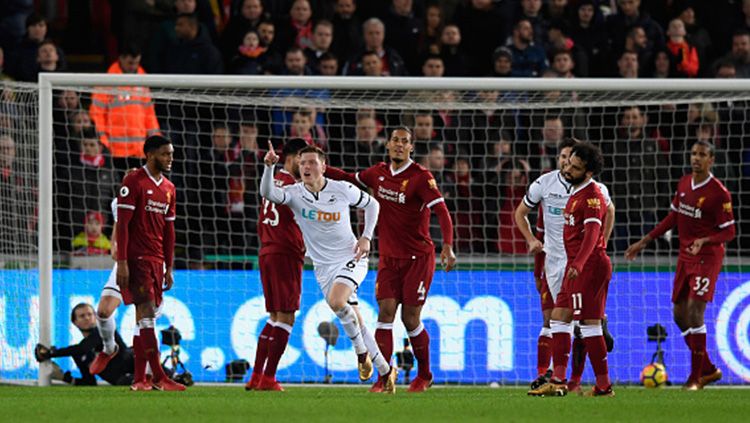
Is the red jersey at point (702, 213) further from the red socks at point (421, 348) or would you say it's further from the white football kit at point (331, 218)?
the white football kit at point (331, 218)

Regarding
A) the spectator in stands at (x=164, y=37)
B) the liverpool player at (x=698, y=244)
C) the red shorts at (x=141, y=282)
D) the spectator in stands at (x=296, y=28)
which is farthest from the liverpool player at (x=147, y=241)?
the spectator in stands at (x=296, y=28)

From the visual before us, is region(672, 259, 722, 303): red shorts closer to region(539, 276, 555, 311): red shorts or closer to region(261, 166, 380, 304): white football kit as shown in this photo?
region(539, 276, 555, 311): red shorts

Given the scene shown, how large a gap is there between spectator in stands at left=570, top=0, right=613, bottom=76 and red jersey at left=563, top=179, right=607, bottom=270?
6647 mm

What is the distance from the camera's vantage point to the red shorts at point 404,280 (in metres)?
12.4

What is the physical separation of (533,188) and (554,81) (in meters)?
2.11

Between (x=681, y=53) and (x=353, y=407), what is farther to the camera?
(x=681, y=53)

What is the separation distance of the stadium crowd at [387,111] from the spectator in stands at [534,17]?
23mm

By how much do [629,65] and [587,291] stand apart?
690cm

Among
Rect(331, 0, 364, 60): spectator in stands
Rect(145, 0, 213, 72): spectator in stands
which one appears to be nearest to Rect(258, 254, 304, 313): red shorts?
Rect(145, 0, 213, 72): spectator in stands

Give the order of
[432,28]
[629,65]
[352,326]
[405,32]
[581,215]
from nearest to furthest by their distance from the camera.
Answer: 1. [581,215]
2. [352,326]
3. [629,65]
4. [405,32]
5. [432,28]

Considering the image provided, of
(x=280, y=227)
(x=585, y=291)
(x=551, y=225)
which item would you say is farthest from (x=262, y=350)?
(x=585, y=291)

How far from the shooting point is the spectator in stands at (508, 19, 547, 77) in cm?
1767

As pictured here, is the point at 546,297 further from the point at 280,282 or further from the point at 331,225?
the point at 280,282

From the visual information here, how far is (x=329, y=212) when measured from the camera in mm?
12109
